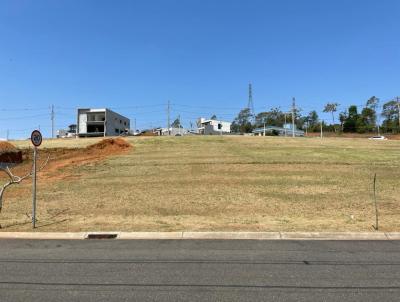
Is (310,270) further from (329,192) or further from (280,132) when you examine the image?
(280,132)

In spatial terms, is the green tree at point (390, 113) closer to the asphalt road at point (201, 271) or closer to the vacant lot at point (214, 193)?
the vacant lot at point (214, 193)

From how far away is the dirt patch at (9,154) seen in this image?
30172mm

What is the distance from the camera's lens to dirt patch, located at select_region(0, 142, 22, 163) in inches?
1188

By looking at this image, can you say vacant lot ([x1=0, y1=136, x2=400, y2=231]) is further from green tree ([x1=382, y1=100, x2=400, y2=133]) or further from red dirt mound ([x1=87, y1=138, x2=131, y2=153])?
green tree ([x1=382, y1=100, x2=400, y2=133])

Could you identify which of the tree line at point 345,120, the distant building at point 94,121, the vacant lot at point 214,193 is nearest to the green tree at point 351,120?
the tree line at point 345,120

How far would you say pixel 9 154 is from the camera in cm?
3058

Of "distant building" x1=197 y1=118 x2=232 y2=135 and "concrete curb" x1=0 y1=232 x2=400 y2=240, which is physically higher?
"distant building" x1=197 y1=118 x2=232 y2=135

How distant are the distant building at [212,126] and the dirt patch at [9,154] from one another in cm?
7193

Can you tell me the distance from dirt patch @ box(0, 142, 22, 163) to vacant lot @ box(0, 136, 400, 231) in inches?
267

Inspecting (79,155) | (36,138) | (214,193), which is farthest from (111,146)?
(36,138)

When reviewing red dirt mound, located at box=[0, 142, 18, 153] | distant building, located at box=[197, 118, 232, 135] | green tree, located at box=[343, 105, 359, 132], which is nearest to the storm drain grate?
red dirt mound, located at box=[0, 142, 18, 153]

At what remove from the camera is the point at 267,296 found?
5973 millimetres

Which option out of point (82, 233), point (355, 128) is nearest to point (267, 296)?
point (82, 233)

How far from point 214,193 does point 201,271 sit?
34.9ft
